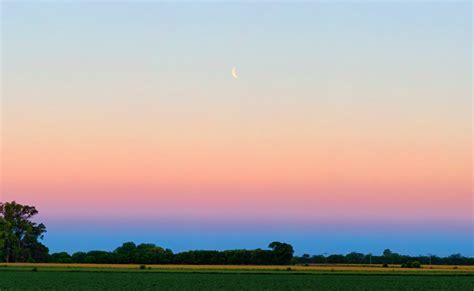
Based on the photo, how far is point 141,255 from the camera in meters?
140

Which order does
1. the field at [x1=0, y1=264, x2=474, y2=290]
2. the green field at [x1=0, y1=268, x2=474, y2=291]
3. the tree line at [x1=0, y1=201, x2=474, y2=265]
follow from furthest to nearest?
the tree line at [x1=0, y1=201, x2=474, y2=265] → the field at [x1=0, y1=264, x2=474, y2=290] → the green field at [x1=0, y1=268, x2=474, y2=291]

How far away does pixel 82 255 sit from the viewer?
149 meters

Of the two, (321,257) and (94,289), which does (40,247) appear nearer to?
(321,257)

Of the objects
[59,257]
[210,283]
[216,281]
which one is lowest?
[210,283]

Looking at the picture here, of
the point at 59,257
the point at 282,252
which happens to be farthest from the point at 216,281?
the point at 59,257

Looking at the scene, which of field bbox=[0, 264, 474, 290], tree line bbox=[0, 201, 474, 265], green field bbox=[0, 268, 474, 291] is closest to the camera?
green field bbox=[0, 268, 474, 291]

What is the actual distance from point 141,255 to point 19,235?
28.6 m

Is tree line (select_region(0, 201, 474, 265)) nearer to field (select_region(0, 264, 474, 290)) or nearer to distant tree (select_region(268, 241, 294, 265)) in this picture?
distant tree (select_region(268, 241, 294, 265))

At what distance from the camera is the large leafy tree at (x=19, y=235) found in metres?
150

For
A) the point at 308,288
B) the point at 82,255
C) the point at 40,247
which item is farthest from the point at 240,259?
the point at 308,288

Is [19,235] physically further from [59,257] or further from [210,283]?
[210,283]

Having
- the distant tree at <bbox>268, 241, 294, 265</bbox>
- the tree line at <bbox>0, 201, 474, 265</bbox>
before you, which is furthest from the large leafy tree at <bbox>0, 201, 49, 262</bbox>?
the distant tree at <bbox>268, 241, 294, 265</bbox>

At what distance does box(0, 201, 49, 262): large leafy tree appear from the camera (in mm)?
149875

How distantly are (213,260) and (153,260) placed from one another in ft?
34.7
